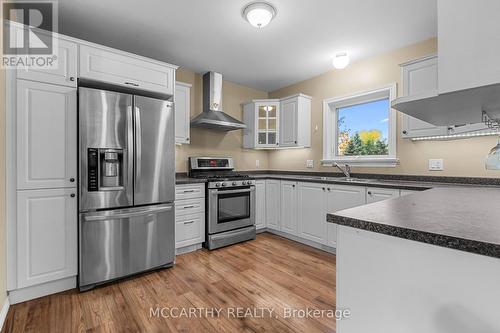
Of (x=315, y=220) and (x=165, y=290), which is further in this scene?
(x=315, y=220)

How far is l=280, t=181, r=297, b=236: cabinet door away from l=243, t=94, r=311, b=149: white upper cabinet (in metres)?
0.72

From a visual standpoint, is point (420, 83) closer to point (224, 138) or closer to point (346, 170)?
point (346, 170)

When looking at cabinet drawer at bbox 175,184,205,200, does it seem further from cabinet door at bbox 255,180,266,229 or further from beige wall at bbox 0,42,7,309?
beige wall at bbox 0,42,7,309

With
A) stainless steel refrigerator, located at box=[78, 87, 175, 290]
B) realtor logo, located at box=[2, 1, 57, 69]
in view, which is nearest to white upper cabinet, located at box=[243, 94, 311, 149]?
stainless steel refrigerator, located at box=[78, 87, 175, 290]

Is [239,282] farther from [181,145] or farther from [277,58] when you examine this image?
[277,58]

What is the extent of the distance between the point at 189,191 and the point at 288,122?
1947mm

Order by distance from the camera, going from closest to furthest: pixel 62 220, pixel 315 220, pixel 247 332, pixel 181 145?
pixel 247 332 → pixel 62 220 → pixel 315 220 → pixel 181 145

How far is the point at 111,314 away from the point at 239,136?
3121 mm

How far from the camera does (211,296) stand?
2.04 m

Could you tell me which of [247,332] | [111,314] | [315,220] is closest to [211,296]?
[247,332]

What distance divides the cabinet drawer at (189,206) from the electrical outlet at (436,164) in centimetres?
272

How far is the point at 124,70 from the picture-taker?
239cm

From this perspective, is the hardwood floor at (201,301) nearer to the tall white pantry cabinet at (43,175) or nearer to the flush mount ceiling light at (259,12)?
the tall white pantry cabinet at (43,175)

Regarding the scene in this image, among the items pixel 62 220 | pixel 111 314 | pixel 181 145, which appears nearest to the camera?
pixel 111 314
